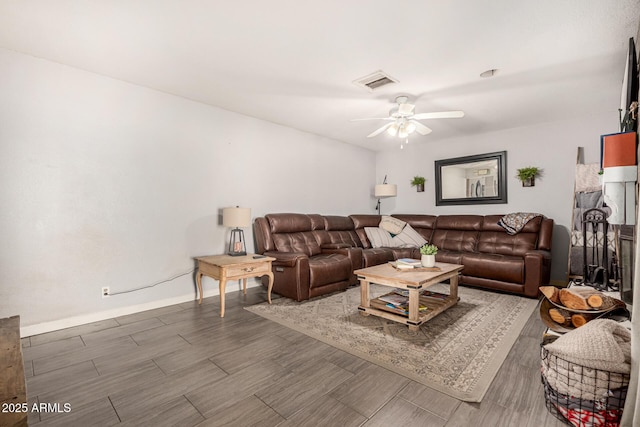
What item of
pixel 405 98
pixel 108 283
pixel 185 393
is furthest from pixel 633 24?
pixel 108 283

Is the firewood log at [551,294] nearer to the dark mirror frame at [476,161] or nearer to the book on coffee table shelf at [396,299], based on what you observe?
the book on coffee table shelf at [396,299]

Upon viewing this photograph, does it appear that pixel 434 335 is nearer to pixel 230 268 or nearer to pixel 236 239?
pixel 230 268

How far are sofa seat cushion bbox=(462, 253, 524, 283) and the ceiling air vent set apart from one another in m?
2.64

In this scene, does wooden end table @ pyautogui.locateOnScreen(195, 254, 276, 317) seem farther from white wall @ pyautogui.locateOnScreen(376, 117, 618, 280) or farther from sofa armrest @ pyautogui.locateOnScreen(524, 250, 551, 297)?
white wall @ pyautogui.locateOnScreen(376, 117, 618, 280)

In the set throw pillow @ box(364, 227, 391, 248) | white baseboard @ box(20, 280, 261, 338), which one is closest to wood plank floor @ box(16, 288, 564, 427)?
white baseboard @ box(20, 280, 261, 338)

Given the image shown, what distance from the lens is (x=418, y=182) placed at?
574cm

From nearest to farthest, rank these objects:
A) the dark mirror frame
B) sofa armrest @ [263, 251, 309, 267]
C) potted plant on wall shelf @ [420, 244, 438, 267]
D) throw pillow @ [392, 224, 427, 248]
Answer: potted plant on wall shelf @ [420, 244, 438, 267], sofa armrest @ [263, 251, 309, 267], the dark mirror frame, throw pillow @ [392, 224, 427, 248]

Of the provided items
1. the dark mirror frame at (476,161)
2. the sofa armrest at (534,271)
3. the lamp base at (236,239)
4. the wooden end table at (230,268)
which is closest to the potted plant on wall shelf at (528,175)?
the dark mirror frame at (476,161)

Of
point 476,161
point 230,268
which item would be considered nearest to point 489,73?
point 476,161

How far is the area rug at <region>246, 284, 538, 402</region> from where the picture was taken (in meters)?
1.93

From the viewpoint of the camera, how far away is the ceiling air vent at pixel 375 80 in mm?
2873

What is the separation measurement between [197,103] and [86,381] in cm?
306

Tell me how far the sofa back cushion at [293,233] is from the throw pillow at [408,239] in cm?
161

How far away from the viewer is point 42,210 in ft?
8.63
